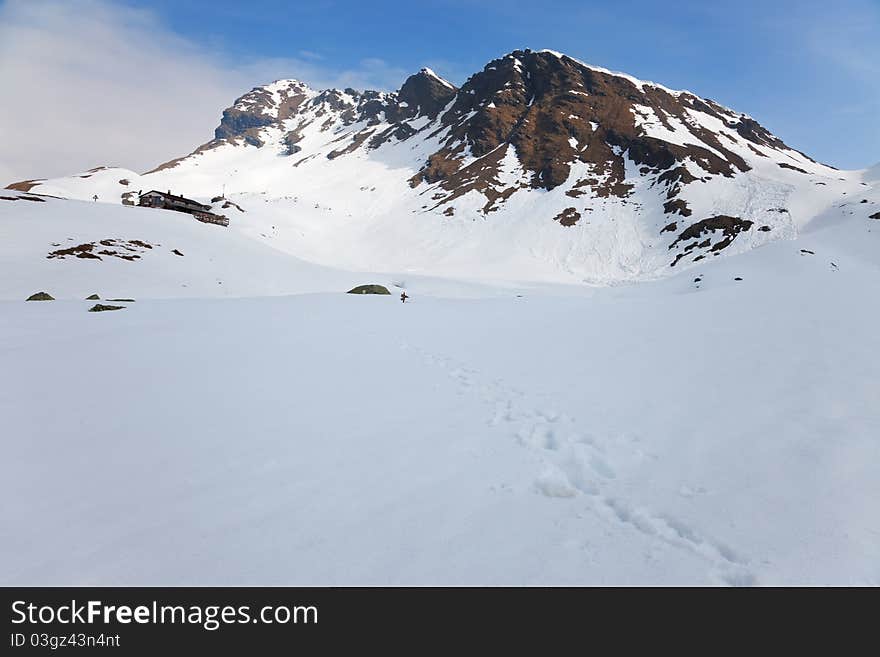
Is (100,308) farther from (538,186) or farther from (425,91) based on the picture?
(425,91)

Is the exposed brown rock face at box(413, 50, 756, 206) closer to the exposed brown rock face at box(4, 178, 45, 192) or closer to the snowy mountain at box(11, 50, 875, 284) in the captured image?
the snowy mountain at box(11, 50, 875, 284)

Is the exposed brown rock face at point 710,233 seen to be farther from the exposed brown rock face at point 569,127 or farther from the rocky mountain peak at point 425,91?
the rocky mountain peak at point 425,91

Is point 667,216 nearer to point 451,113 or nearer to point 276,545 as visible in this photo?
point 276,545

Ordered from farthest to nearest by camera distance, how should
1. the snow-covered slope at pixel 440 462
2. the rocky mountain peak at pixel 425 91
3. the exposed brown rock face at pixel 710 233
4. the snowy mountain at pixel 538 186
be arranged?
1. the rocky mountain peak at pixel 425 91
2. the snowy mountain at pixel 538 186
3. the exposed brown rock face at pixel 710 233
4. the snow-covered slope at pixel 440 462

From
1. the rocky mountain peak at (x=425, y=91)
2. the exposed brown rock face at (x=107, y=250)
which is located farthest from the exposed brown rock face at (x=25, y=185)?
the rocky mountain peak at (x=425, y=91)

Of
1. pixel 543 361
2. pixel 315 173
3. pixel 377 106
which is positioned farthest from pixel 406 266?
pixel 377 106

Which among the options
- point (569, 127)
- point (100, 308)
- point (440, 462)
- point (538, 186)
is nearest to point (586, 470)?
point (440, 462)

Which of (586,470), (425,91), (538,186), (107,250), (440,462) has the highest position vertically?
(425,91)

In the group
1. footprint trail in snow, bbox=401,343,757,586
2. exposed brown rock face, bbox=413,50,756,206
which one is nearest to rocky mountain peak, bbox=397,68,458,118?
exposed brown rock face, bbox=413,50,756,206
